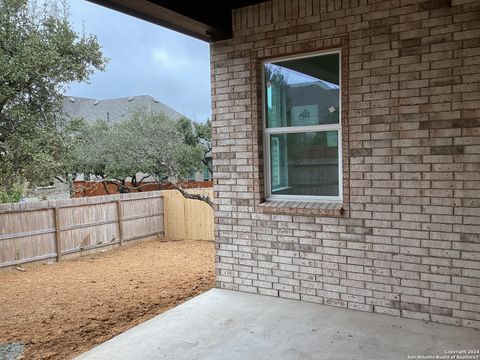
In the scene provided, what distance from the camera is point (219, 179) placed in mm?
4641

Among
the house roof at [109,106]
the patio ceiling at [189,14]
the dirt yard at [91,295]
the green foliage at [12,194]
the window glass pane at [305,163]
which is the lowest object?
the dirt yard at [91,295]

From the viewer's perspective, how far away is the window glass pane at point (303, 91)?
403 cm

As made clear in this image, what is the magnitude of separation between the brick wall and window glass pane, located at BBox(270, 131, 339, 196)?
0.66 feet

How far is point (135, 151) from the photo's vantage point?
10.1 meters

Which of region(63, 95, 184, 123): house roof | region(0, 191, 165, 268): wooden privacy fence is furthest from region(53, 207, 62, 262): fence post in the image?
region(63, 95, 184, 123): house roof

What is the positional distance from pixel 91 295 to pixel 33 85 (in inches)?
190

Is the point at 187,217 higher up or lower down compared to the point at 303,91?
lower down

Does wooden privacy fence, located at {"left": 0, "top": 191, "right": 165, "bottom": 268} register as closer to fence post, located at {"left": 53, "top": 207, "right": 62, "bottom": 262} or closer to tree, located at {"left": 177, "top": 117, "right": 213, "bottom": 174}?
fence post, located at {"left": 53, "top": 207, "right": 62, "bottom": 262}

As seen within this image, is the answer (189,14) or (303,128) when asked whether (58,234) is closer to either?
(189,14)

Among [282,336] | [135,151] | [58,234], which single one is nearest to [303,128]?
[282,336]

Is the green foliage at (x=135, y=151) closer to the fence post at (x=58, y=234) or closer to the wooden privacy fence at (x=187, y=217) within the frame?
the wooden privacy fence at (x=187, y=217)

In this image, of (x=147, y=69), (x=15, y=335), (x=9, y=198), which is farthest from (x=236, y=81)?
(x=147, y=69)

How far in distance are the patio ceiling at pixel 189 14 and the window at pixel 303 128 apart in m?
0.71

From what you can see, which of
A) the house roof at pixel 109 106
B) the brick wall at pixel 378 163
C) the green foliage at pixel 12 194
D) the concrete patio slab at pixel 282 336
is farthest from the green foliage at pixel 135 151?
the house roof at pixel 109 106
